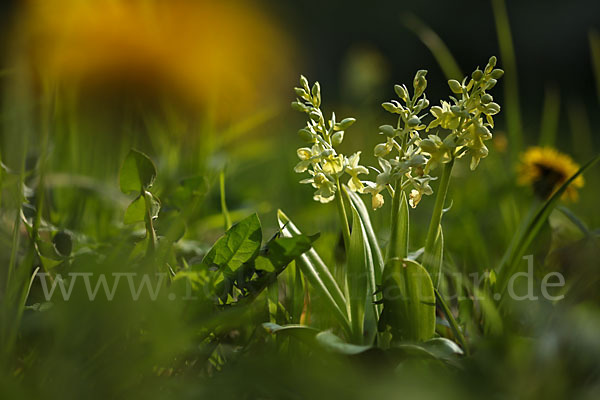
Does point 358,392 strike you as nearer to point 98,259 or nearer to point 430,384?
point 430,384

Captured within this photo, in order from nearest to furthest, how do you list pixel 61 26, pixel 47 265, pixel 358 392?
pixel 358 392, pixel 47 265, pixel 61 26

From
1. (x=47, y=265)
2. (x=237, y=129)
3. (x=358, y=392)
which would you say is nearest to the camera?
(x=358, y=392)

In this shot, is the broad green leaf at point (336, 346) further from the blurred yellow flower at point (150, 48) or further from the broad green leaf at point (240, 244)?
the blurred yellow flower at point (150, 48)

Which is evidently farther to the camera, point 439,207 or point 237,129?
point 237,129

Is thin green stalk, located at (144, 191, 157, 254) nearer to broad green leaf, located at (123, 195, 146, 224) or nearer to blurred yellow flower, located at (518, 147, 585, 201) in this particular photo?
broad green leaf, located at (123, 195, 146, 224)

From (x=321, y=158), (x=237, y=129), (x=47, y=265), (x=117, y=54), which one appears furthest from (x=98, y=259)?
(x=117, y=54)

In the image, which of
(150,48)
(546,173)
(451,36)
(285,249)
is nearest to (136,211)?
(285,249)

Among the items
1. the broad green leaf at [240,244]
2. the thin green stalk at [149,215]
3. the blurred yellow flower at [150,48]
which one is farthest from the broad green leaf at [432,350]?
the blurred yellow flower at [150,48]

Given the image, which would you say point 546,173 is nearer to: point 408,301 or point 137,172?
point 408,301
